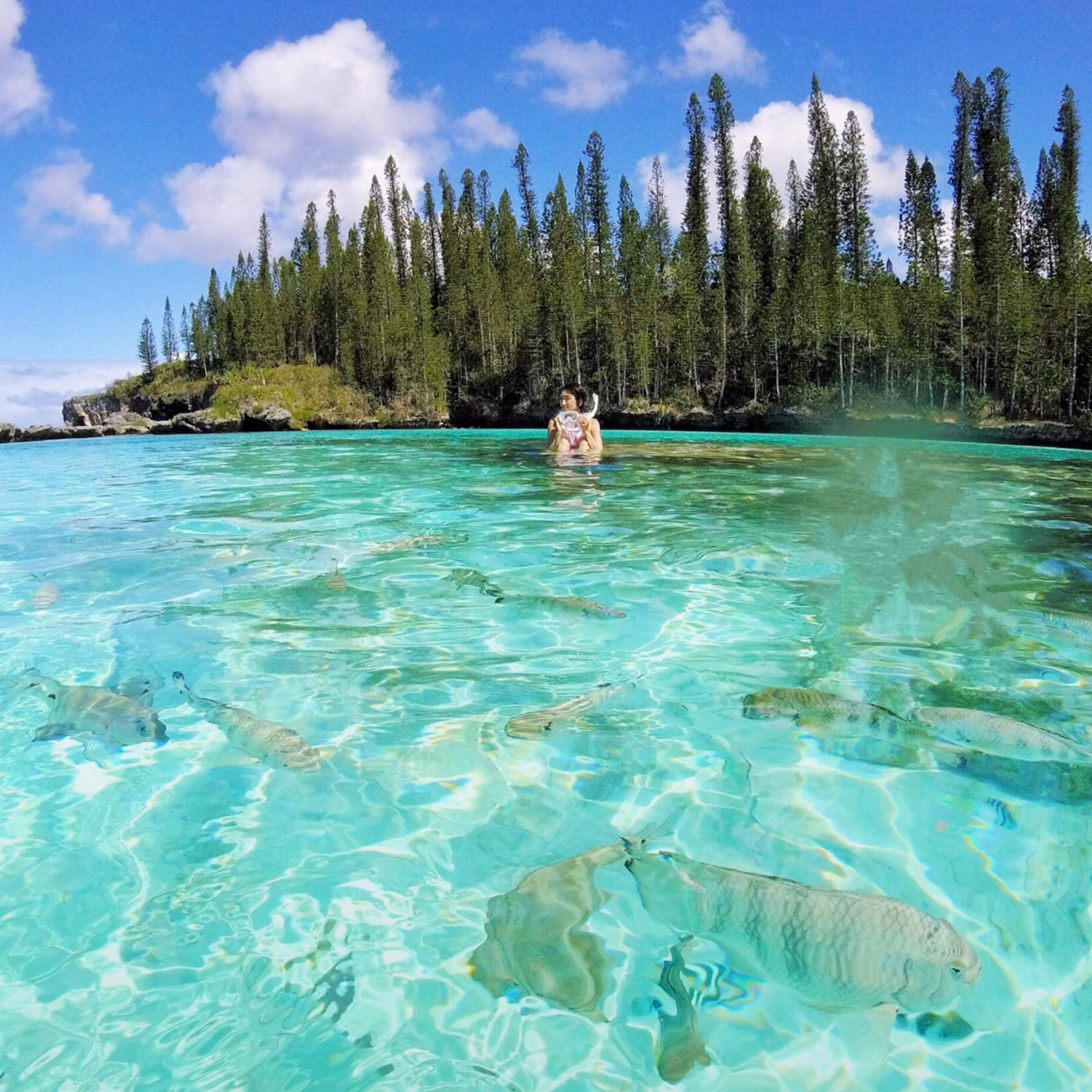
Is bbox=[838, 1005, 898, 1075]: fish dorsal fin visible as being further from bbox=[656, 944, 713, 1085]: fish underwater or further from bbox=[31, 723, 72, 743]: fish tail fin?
bbox=[31, 723, 72, 743]: fish tail fin

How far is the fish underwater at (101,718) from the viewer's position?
3.22 m

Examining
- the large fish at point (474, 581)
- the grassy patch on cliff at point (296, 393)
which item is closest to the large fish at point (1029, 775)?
the large fish at point (474, 581)

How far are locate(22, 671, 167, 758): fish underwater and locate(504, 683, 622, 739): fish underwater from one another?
1.48 meters

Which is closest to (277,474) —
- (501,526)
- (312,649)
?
(501,526)

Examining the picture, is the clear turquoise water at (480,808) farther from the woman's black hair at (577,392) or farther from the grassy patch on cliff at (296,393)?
the grassy patch on cliff at (296,393)

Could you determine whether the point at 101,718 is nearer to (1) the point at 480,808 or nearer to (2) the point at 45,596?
(1) the point at 480,808

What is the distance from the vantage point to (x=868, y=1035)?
1.75 meters

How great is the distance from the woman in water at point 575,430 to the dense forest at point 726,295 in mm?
26228

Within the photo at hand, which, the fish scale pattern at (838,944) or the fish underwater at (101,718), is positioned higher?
the fish underwater at (101,718)

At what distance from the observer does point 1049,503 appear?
9.95 metres

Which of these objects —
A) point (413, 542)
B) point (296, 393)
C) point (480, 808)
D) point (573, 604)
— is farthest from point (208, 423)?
point (480, 808)

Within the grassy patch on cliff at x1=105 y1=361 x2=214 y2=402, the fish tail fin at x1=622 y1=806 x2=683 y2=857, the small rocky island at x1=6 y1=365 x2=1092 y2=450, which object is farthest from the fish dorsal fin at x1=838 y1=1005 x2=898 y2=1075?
the grassy patch on cliff at x1=105 y1=361 x2=214 y2=402

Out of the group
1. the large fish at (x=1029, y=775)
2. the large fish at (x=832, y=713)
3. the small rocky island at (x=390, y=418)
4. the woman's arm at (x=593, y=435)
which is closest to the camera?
the large fish at (x=1029, y=775)

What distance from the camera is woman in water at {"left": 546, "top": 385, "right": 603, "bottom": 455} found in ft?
46.7
